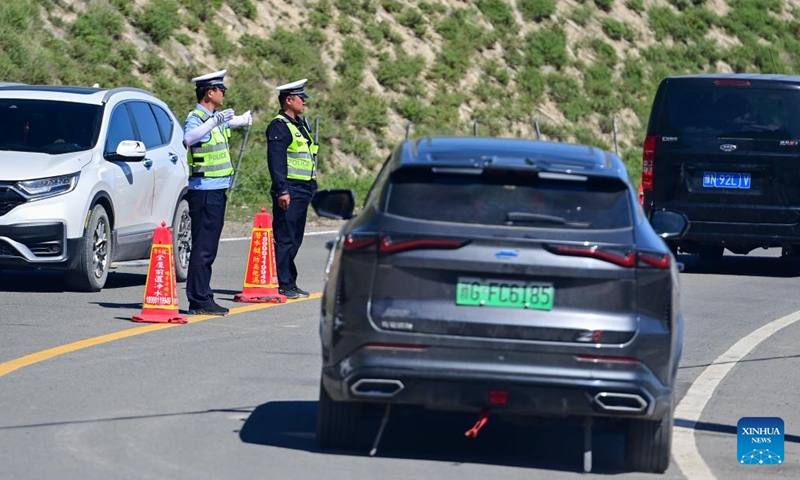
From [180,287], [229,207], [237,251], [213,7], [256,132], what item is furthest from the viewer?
[213,7]

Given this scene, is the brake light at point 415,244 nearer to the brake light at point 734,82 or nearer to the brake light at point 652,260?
the brake light at point 652,260

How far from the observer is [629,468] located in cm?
741

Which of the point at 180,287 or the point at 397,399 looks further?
the point at 180,287

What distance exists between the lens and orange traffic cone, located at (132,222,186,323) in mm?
12055

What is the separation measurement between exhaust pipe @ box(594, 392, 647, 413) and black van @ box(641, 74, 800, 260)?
35.4ft

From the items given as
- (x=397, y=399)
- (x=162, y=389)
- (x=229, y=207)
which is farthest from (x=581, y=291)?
(x=229, y=207)

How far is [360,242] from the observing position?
7.02m

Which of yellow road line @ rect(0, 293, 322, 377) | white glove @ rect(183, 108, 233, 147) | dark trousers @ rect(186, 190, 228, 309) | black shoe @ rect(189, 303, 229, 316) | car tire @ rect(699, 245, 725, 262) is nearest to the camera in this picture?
yellow road line @ rect(0, 293, 322, 377)

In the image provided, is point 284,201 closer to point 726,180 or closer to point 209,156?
point 209,156

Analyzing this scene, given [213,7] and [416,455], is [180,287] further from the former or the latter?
[213,7]

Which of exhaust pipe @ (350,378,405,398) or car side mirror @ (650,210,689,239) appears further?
car side mirror @ (650,210,689,239)

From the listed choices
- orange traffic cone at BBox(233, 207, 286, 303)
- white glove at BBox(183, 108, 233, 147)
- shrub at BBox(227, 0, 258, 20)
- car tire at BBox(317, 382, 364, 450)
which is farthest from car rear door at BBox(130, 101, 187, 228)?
shrub at BBox(227, 0, 258, 20)

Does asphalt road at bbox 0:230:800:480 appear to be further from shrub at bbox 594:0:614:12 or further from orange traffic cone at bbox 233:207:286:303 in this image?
shrub at bbox 594:0:614:12

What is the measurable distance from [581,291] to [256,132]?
946 inches
